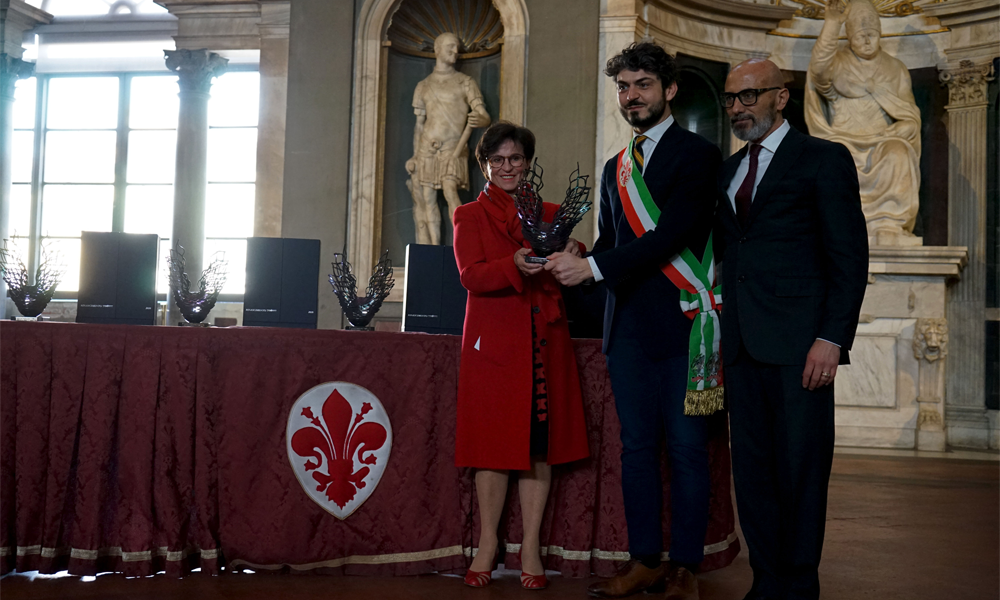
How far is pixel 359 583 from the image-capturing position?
2.63m

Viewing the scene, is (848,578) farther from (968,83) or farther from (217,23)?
(217,23)

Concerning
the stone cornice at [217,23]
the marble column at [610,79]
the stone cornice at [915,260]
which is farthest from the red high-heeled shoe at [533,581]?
the stone cornice at [217,23]

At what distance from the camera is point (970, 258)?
7273 mm

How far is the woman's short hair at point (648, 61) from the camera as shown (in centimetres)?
245

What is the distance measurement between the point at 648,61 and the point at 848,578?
69.8 inches

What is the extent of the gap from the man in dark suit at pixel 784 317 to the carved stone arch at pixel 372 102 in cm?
429

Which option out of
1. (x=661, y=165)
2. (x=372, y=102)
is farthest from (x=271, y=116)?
(x=661, y=165)

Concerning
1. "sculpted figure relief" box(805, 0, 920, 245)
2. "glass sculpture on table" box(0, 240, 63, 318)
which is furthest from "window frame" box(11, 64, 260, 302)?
"glass sculpture on table" box(0, 240, 63, 318)

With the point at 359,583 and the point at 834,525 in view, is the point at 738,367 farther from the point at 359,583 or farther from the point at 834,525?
the point at 834,525

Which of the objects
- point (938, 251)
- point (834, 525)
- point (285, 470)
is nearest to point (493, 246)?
point (285, 470)

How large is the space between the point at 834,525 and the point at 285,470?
237 cm

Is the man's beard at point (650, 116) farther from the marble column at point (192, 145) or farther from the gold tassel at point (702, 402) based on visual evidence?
the marble column at point (192, 145)

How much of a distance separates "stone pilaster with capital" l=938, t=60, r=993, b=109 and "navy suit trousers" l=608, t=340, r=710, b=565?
6.24m

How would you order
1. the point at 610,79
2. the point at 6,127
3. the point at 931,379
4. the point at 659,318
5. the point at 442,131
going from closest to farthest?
the point at 659,318 < the point at 610,79 < the point at 442,131 < the point at 931,379 < the point at 6,127
